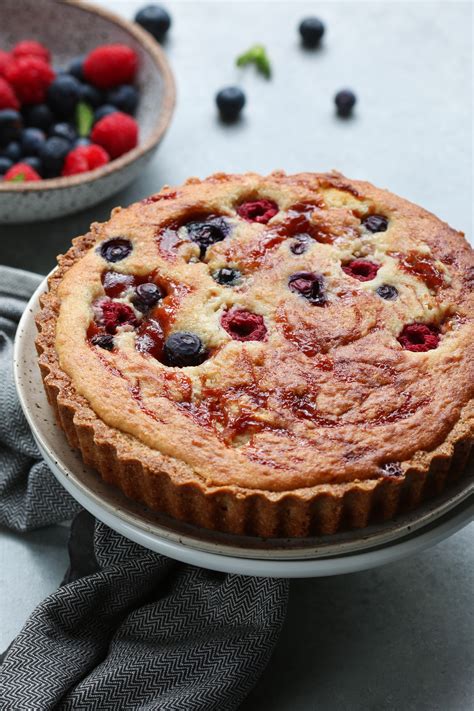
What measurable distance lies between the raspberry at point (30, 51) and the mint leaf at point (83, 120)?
37cm

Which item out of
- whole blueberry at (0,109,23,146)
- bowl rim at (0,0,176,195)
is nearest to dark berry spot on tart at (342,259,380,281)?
bowl rim at (0,0,176,195)

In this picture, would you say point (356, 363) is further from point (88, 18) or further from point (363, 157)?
point (88, 18)

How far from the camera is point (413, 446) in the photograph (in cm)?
231

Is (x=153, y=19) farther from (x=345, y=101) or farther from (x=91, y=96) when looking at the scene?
(x=345, y=101)

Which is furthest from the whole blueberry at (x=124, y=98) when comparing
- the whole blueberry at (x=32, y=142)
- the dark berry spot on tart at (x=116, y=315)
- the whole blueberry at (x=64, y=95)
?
the dark berry spot on tart at (x=116, y=315)

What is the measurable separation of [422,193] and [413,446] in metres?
2.00

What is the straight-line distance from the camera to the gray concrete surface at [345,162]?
2.51 metres

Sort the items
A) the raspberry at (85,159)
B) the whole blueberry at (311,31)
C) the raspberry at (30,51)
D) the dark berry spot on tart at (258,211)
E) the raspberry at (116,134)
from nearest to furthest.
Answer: the dark berry spot on tart at (258,211) < the raspberry at (85,159) < the raspberry at (116,134) < the raspberry at (30,51) < the whole blueberry at (311,31)

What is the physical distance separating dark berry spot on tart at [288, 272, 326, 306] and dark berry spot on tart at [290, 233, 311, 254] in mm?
105

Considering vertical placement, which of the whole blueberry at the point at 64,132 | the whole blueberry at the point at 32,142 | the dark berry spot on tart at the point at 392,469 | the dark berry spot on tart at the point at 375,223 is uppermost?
the dark berry spot on tart at the point at 375,223

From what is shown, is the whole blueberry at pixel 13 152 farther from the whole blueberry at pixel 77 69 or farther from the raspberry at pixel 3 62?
the whole blueberry at pixel 77 69

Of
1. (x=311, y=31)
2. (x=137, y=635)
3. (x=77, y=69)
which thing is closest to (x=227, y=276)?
(x=137, y=635)

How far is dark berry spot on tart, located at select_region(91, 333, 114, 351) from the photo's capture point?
2.55 meters

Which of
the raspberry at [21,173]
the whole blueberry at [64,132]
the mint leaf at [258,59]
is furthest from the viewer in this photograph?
the mint leaf at [258,59]
